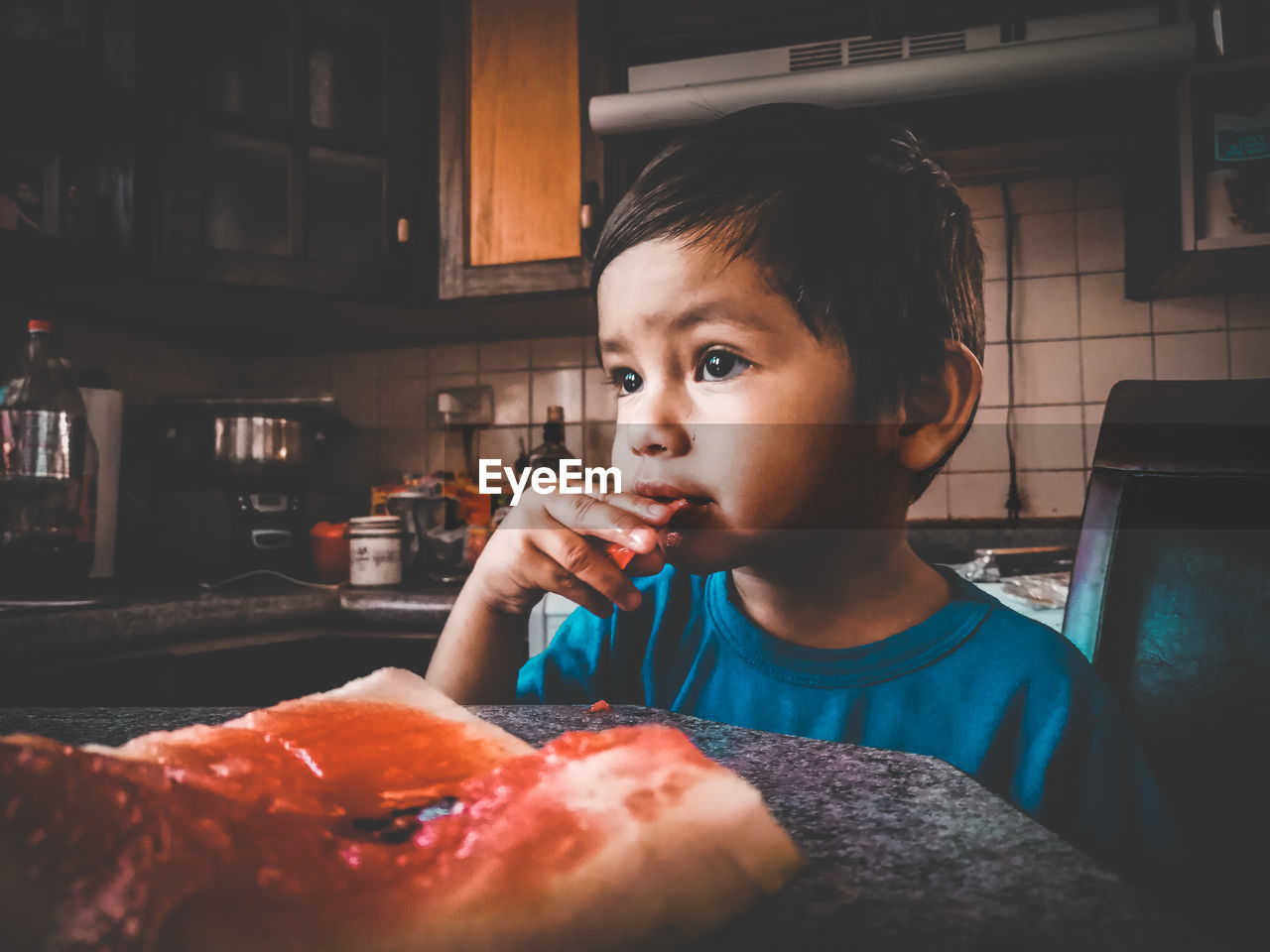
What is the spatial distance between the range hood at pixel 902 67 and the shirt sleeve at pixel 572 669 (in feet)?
2.68

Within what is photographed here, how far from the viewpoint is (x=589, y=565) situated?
48cm

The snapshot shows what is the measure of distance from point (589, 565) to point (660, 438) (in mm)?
105

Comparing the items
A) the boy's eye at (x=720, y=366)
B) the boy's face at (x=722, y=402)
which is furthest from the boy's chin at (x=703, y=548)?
the boy's eye at (x=720, y=366)

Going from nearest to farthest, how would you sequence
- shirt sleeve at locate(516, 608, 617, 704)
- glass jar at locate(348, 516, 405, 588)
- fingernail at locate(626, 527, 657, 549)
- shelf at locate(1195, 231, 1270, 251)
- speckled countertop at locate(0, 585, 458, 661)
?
fingernail at locate(626, 527, 657, 549)
shirt sleeve at locate(516, 608, 617, 704)
speckled countertop at locate(0, 585, 458, 661)
shelf at locate(1195, 231, 1270, 251)
glass jar at locate(348, 516, 405, 588)

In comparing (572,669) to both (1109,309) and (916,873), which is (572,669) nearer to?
(916,873)

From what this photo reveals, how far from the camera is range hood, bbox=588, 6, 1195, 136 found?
1.03 metres

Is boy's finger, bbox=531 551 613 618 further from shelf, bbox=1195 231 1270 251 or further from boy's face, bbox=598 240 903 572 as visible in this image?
shelf, bbox=1195 231 1270 251

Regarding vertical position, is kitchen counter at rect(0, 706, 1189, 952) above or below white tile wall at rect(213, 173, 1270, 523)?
below

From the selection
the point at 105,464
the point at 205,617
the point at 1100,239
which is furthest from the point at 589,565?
the point at 1100,239

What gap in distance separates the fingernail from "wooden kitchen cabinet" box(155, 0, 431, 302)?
130 cm

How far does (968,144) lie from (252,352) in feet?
5.83

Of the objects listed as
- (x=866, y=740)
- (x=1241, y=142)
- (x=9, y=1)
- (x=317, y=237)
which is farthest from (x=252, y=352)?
(x=1241, y=142)

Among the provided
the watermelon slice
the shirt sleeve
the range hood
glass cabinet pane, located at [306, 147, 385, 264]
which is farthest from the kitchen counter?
glass cabinet pane, located at [306, 147, 385, 264]

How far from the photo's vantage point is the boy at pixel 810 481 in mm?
514
